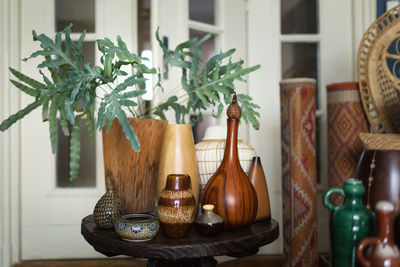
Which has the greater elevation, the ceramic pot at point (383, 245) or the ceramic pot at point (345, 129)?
the ceramic pot at point (345, 129)

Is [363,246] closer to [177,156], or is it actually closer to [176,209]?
[176,209]

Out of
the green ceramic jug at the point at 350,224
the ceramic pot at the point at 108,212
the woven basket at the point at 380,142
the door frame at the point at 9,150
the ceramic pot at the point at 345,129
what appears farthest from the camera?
the door frame at the point at 9,150

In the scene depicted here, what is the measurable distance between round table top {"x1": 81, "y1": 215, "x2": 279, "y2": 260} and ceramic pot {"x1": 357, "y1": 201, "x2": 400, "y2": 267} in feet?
0.98

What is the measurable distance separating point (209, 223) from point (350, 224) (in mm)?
366

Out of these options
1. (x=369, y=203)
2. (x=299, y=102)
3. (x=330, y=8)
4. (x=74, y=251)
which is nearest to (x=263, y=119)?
(x=299, y=102)

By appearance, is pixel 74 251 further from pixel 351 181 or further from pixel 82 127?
pixel 351 181

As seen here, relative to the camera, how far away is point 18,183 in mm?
2055

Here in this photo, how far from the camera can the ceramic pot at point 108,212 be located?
3.51 feet

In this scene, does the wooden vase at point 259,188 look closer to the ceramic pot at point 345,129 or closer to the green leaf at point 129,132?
the green leaf at point 129,132

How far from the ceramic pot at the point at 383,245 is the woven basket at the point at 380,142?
586mm

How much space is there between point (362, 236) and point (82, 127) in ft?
5.81

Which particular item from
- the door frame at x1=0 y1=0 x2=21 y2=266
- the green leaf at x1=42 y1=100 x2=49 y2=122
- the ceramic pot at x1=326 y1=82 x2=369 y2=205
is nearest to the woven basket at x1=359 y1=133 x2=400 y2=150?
the ceramic pot at x1=326 y1=82 x2=369 y2=205

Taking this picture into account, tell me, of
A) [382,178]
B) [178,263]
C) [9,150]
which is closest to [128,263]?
[9,150]

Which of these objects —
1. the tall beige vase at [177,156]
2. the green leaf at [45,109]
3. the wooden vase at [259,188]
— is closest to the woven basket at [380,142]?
the wooden vase at [259,188]
